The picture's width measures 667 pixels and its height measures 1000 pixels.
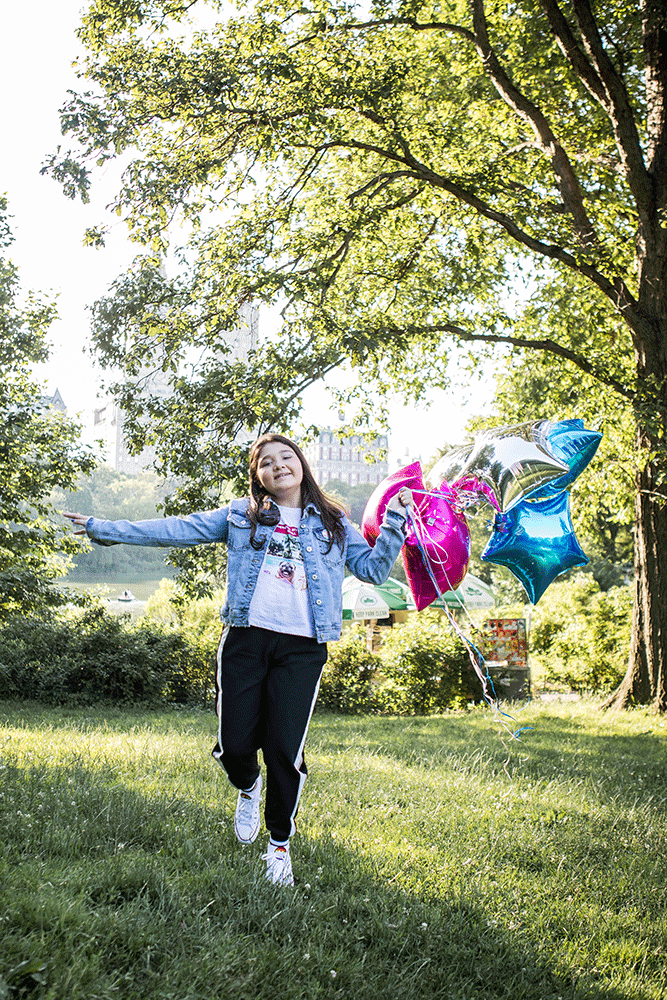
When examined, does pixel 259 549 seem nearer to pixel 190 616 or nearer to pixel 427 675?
pixel 427 675

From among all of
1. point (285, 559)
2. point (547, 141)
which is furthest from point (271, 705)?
point (547, 141)

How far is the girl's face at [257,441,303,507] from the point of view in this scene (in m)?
3.53

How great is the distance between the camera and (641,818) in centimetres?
483

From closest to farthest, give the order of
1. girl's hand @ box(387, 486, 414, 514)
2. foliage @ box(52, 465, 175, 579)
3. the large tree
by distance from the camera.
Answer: girl's hand @ box(387, 486, 414, 514)
the large tree
foliage @ box(52, 465, 175, 579)

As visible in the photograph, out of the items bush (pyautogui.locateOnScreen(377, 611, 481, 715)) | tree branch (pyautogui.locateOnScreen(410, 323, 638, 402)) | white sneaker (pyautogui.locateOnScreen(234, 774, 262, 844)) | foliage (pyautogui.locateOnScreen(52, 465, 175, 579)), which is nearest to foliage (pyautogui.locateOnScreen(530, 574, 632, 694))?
bush (pyautogui.locateOnScreen(377, 611, 481, 715))

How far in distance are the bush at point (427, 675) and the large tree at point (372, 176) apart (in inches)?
106

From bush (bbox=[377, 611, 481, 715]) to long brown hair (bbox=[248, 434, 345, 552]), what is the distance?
28.5 feet

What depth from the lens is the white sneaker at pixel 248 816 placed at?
11.4ft

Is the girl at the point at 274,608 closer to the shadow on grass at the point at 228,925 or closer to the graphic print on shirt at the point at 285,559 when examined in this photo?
the graphic print on shirt at the point at 285,559

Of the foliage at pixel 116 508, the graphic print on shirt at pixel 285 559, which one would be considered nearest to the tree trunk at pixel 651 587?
the graphic print on shirt at pixel 285 559

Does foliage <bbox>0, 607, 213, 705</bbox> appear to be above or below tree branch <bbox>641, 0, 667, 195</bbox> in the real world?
below

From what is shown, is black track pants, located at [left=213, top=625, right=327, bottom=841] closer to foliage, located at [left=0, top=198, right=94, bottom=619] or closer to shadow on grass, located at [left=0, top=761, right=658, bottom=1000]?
shadow on grass, located at [left=0, top=761, right=658, bottom=1000]

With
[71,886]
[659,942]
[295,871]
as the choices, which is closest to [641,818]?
[659,942]

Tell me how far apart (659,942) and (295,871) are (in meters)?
1.53
